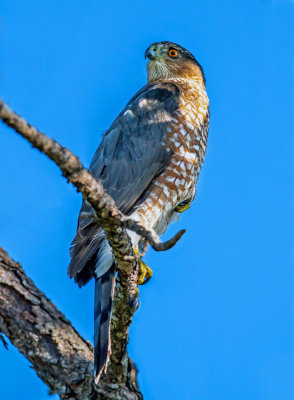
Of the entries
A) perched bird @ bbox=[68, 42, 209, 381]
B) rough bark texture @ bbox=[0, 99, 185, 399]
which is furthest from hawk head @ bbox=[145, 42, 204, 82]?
rough bark texture @ bbox=[0, 99, 185, 399]

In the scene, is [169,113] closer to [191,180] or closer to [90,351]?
[191,180]

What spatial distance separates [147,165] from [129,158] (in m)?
0.19

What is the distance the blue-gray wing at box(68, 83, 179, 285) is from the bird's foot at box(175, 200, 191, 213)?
0.64 metres

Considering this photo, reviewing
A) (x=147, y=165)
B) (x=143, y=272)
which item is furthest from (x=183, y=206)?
(x=143, y=272)

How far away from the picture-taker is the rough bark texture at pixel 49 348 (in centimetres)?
372

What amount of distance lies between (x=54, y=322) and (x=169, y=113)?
2.28 meters

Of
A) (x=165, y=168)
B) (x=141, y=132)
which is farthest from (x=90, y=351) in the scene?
(x=141, y=132)

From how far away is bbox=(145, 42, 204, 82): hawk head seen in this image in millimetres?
6207

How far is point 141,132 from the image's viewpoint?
5.17m

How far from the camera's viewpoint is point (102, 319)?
3.89 m

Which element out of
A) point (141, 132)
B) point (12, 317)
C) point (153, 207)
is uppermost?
point (141, 132)

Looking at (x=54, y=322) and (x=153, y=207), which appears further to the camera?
(x=153, y=207)

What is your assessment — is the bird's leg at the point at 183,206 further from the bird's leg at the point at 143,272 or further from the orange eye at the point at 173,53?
the orange eye at the point at 173,53

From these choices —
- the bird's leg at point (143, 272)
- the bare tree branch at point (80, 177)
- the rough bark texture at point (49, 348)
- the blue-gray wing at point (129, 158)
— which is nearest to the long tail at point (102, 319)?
the rough bark texture at point (49, 348)
